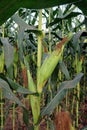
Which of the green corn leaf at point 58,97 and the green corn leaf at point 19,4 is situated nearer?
the green corn leaf at point 19,4

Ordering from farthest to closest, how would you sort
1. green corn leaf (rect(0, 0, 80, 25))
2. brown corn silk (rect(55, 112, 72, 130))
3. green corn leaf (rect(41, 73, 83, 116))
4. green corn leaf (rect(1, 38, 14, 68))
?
green corn leaf (rect(1, 38, 14, 68))
green corn leaf (rect(41, 73, 83, 116))
brown corn silk (rect(55, 112, 72, 130))
green corn leaf (rect(0, 0, 80, 25))

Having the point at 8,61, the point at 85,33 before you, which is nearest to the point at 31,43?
the point at 85,33

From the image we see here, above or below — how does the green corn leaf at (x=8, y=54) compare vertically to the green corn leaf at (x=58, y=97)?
above

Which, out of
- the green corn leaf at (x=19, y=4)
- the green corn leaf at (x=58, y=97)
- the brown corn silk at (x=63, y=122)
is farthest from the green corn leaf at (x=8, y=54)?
the green corn leaf at (x=19, y=4)

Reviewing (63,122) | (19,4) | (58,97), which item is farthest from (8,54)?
(19,4)

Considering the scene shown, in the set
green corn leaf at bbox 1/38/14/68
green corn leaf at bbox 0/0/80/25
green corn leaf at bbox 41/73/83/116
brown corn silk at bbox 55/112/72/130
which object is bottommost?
brown corn silk at bbox 55/112/72/130

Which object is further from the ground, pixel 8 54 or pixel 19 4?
pixel 8 54

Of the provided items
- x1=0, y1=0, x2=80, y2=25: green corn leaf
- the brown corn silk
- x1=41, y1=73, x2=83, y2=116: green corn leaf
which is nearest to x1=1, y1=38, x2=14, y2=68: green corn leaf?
x1=41, y1=73, x2=83, y2=116: green corn leaf

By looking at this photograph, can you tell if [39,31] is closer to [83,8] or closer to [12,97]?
[12,97]

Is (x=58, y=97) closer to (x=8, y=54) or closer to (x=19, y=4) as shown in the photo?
(x=8, y=54)

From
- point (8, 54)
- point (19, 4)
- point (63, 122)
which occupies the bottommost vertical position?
point (63, 122)

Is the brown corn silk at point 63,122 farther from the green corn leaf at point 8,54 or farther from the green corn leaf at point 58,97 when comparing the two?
the green corn leaf at point 8,54

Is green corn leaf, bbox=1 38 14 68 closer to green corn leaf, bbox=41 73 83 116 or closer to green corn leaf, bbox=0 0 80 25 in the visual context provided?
green corn leaf, bbox=41 73 83 116

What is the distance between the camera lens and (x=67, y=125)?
823mm
